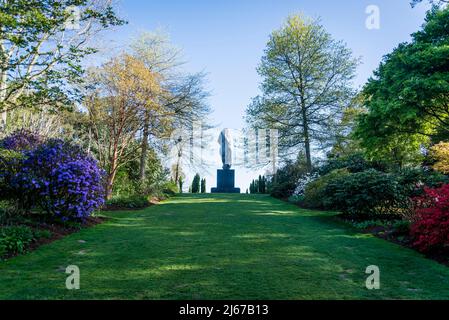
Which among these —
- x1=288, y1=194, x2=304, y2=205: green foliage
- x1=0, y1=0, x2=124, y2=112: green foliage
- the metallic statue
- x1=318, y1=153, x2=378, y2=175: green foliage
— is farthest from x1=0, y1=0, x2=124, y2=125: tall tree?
the metallic statue

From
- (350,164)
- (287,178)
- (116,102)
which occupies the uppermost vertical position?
(116,102)

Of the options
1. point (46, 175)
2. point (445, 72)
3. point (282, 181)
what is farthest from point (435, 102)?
point (46, 175)

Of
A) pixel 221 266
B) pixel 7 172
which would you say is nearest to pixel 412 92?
pixel 221 266

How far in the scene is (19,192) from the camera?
305 inches

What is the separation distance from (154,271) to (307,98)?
59.9 ft

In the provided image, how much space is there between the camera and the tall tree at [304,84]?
20.9 m

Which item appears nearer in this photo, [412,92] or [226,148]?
[412,92]

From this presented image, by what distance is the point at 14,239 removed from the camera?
5.77m

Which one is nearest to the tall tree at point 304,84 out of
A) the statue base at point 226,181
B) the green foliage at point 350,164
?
the green foliage at point 350,164

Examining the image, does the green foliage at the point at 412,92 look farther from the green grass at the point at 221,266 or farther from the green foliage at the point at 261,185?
the green foliage at the point at 261,185

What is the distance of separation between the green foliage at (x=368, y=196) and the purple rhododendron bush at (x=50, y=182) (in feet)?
21.1

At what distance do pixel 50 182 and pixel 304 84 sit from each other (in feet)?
55.1

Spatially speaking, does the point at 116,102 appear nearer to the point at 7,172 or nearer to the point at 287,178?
the point at 7,172
